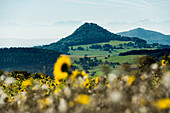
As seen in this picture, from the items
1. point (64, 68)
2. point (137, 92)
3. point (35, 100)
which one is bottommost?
point (35, 100)

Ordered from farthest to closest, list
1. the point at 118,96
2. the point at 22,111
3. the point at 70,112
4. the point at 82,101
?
1. the point at 22,111
2. the point at 70,112
3. the point at 82,101
4. the point at 118,96

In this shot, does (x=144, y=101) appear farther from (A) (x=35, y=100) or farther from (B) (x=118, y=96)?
(A) (x=35, y=100)

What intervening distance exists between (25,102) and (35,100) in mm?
248

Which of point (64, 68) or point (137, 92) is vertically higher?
point (64, 68)

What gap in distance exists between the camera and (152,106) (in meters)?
3.17

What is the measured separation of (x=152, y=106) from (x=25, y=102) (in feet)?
9.67

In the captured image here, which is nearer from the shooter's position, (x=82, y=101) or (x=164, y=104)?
(x=164, y=104)

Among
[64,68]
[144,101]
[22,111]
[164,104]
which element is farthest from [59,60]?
[164,104]

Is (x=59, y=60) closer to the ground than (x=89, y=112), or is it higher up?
higher up

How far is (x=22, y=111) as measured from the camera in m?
4.31

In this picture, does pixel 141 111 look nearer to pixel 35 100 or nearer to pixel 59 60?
pixel 59 60

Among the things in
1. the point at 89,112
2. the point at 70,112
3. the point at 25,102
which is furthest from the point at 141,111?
the point at 25,102

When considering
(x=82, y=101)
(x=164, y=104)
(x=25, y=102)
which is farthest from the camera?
(x=25, y=102)

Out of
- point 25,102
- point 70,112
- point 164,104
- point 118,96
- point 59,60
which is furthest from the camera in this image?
point 25,102
